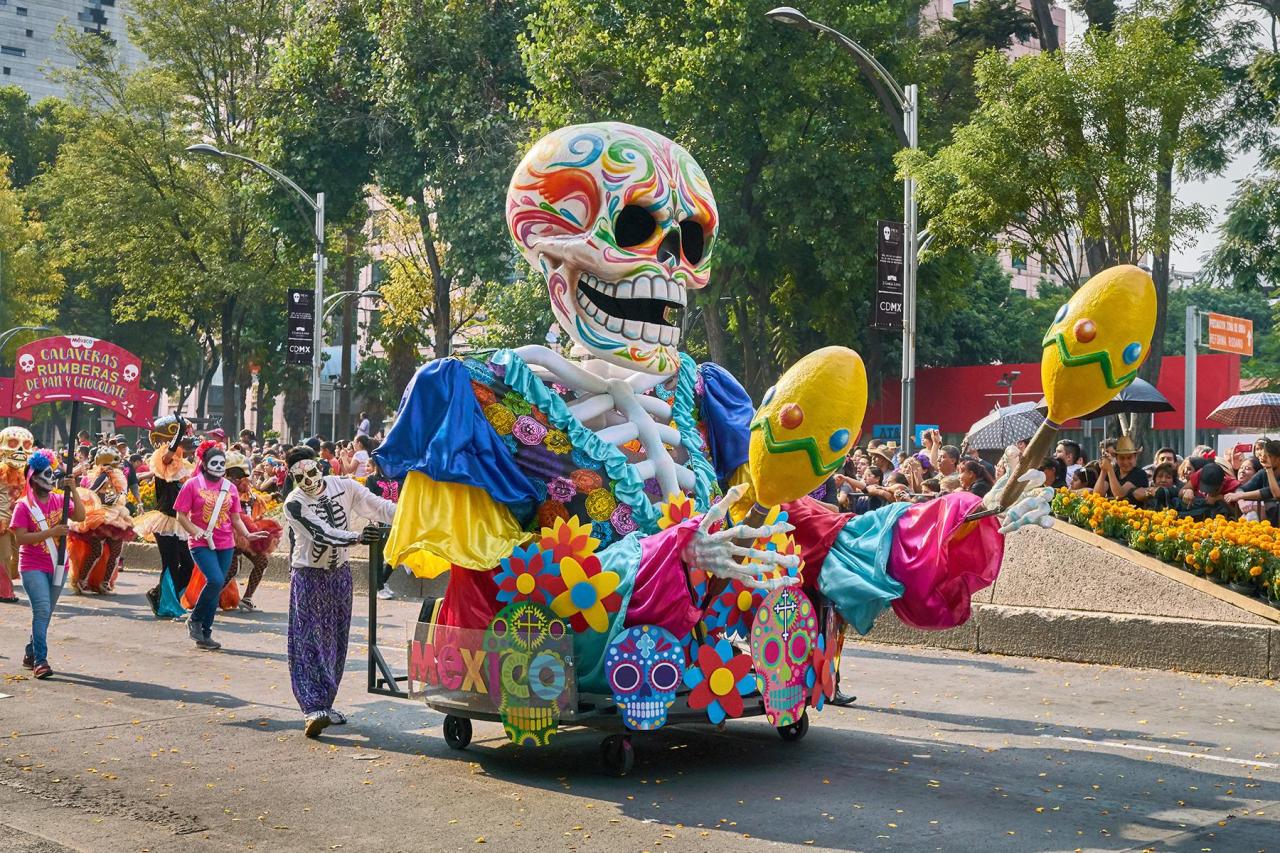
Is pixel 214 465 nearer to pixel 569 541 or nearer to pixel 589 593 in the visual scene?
pixel 569 541

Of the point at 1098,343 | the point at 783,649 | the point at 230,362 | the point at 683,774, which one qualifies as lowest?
the point at 683,774

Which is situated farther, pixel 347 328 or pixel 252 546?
pixel 347 328

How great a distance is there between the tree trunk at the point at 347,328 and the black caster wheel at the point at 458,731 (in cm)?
3094

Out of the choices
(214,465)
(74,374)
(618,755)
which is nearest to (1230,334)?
A: (214,465)

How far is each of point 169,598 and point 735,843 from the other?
9977 mm

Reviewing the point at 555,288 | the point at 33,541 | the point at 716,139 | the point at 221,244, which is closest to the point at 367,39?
the point at 221,244

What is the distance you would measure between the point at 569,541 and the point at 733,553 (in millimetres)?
995

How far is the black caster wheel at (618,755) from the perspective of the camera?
7.07m

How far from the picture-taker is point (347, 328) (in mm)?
43656

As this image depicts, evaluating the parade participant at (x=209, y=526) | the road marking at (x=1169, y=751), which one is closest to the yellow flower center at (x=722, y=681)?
the road marking at (x=1169, y=751)

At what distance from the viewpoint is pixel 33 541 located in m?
10.4

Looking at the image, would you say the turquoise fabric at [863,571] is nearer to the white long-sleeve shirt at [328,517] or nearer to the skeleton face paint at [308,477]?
the white long-sleeve shirt at [328,517]

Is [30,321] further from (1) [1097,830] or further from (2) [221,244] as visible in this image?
(1) [1097,830]

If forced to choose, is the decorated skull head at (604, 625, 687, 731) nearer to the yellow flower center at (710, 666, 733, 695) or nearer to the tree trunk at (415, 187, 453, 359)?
the yellow flower center at (710, 666, 733, 695)
